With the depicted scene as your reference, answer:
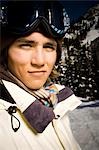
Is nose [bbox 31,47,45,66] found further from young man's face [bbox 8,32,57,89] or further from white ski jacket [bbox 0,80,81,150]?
white ski jacket [bbox 0,80,81,150]

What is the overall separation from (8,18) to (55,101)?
44 cm

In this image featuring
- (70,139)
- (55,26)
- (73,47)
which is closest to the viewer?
(55,26)

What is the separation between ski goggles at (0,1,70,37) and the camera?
3.48 ft

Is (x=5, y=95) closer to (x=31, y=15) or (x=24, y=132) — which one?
(x=24, y=132)

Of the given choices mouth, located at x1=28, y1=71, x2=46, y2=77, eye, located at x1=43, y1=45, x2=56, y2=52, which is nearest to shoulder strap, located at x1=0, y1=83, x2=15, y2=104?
mouth, located at x1=28, y1=71, x2=46, y2=77

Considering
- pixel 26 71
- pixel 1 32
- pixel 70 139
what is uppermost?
pixel 1 32

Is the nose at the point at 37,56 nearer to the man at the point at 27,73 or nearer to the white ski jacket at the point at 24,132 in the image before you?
the man at the point at 27,73

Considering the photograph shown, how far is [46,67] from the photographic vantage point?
43.7 inches

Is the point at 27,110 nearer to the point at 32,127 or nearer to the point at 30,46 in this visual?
the point at 32,127

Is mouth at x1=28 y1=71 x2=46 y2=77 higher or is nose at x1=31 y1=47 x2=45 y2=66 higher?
nose at x1=31 y1=47 x2=45 y2=66

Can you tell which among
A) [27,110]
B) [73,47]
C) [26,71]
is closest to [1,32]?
[26,71]

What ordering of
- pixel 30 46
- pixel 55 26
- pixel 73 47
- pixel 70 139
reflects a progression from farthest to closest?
pixel 73 47 → pixel 70 139 → pixel 55 26 → pixel 30 46

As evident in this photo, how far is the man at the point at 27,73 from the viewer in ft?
3.41

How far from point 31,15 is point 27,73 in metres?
0.22
